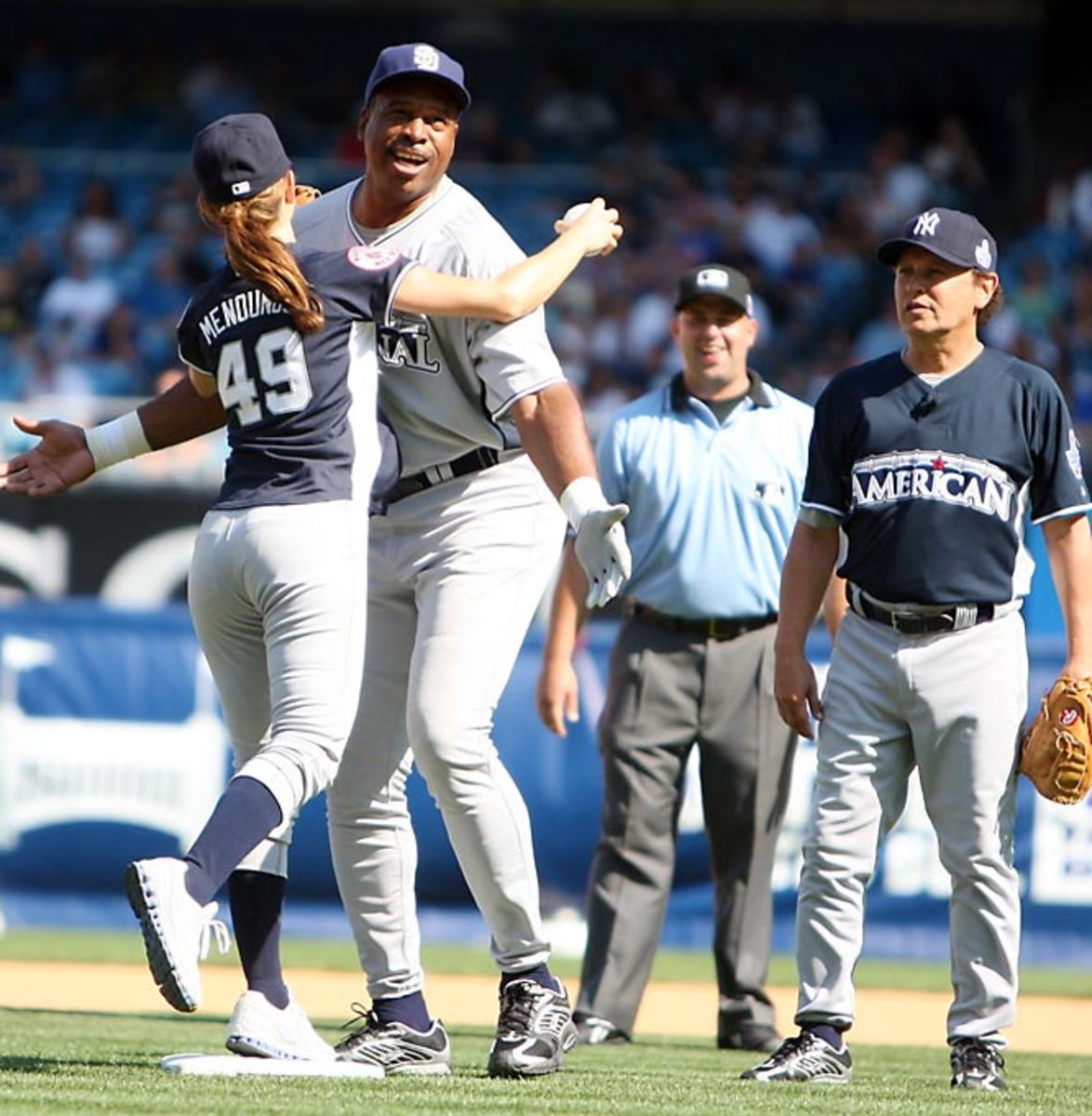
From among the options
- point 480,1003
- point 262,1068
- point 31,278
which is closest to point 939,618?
point 262,1068

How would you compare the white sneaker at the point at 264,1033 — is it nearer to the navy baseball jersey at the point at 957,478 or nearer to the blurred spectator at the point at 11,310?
the navy baseball jersey at the point at 957,478

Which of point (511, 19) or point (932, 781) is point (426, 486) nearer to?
point (932, 781)

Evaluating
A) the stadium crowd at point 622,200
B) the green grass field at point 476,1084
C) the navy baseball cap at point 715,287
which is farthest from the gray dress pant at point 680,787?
the stadium crowd at point 622,200

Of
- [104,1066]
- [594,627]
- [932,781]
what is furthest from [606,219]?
[594,627]

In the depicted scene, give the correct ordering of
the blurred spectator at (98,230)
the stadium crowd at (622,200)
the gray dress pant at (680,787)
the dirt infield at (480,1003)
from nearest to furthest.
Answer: the gray dress pant at (680,787), the dirt infield at (480,1003), the stadium crowd at (622,200), the blurred spectator at (98,230)

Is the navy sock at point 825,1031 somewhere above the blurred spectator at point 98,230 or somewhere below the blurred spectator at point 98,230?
below

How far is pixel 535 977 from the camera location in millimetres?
4809

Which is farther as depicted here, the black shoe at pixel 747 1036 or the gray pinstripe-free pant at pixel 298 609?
the black shoe at pixel 747 1036

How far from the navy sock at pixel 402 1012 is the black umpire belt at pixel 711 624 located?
2.03 metres

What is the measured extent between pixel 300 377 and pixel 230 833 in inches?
39.6

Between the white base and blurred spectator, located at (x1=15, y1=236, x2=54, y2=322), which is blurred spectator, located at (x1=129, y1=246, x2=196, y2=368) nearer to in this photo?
blurred spectator, located at (x1=15, y1=236, x2=54, y2=322)

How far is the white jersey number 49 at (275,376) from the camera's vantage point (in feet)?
14.8

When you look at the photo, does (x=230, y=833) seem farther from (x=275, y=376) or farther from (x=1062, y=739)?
(x=1062, y=739)

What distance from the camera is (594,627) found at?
10586mm
